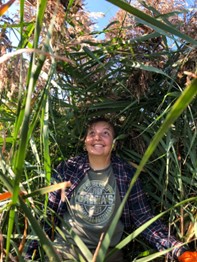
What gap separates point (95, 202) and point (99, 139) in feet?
0.87

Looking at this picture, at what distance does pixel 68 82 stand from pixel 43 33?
652 millimetres

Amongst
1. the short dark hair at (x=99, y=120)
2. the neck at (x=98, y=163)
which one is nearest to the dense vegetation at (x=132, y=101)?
the short dark hair at (x=99, y=120)

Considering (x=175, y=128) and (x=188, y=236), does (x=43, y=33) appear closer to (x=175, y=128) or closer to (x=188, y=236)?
(x=175, y=128)

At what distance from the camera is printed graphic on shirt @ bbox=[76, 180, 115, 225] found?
5.18 feet

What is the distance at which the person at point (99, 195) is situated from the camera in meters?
1.57

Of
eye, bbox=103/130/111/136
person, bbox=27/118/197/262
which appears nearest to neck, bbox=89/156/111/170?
person, bbox=27/118/197/262

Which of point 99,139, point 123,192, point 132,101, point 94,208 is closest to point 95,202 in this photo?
point 94,208

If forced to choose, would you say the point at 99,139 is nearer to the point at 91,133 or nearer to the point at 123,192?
the point at 91,133

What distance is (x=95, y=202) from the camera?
5.22ft

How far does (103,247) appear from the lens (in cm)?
56

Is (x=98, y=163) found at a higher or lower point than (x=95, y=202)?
higher

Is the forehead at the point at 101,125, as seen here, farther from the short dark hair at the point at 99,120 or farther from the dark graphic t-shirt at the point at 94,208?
the dark graphic t-shirt at the point at 94,208

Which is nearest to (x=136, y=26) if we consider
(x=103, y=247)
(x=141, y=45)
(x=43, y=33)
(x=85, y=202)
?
(x=141, y=45)

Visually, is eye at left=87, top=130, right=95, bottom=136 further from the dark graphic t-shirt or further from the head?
the dark graphic t-shirt
